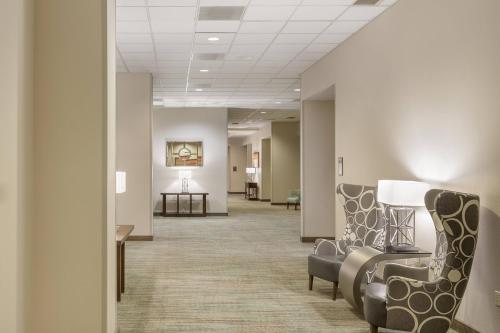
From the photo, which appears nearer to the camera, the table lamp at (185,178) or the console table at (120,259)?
the console table at (120,259)

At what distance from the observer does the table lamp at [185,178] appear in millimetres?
14055

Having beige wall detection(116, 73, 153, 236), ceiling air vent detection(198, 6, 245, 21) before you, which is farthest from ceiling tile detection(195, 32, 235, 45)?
beige wall detection(116, 73, 153, 236)

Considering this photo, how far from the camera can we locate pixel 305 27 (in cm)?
629

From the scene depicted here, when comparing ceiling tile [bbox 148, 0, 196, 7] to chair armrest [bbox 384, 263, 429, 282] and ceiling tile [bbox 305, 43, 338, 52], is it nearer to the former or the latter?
ceiling tile [bbox 305, 43, 338, 52]

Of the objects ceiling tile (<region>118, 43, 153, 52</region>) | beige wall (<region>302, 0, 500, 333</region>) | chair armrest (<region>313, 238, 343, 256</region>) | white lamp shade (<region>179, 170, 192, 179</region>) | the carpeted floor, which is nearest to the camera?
beige wall (<region>302, 0, 500, 333</region>)

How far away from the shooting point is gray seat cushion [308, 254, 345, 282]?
530 cm

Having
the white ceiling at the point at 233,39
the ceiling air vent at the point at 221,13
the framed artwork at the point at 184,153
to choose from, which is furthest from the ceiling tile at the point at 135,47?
the framed artwork at the point at 184,153

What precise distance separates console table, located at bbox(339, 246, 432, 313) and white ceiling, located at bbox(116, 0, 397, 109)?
9.03ft

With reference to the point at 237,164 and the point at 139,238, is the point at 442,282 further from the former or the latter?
the point at 237,164

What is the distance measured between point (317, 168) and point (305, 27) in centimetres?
386

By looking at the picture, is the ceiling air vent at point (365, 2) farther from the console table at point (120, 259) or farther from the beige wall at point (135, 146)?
the beige wall at point (135, 146)

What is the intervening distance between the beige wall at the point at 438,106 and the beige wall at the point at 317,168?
255 centimetres

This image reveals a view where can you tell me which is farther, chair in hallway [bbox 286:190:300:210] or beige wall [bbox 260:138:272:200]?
beige wall [bbox 260:138:272:200]

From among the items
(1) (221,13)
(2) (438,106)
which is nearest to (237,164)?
(1) (221,13)
